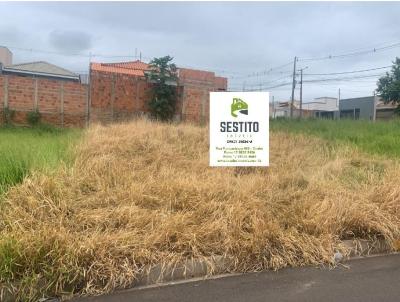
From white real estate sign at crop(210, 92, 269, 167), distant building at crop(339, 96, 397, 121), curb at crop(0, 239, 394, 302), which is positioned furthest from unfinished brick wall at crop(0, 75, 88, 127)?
distant building at crop(339, 96, 397, 121)

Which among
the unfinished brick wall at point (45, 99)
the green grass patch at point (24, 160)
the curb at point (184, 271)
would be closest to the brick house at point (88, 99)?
the unfinished brick wall at point (45, 99)

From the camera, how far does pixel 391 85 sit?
101 ft

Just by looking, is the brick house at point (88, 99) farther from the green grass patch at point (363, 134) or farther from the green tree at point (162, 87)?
the green grass patch at point (363, 134)

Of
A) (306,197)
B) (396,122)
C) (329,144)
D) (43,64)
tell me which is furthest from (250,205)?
(43,64)

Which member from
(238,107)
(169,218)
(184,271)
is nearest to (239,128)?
(238,107)

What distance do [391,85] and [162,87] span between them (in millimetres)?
20076

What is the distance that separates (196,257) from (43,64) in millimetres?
45193

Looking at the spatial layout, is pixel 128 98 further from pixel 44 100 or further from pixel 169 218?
pixel 169 218

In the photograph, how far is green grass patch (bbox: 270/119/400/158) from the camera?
965 centimetres

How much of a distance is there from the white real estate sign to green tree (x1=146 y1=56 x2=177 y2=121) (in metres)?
11.4

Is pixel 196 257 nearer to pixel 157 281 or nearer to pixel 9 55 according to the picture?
pixel 157 281

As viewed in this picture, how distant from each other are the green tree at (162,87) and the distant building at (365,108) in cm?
3101

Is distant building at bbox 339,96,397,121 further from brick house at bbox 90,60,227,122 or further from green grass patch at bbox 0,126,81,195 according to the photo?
green grass patch at bbox 0,126,81,195

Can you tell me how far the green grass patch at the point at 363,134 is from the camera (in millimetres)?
9655
